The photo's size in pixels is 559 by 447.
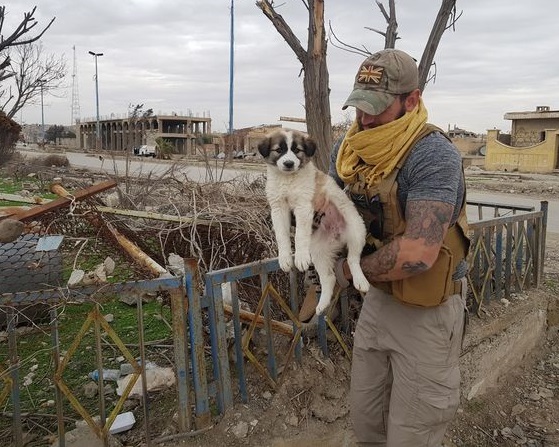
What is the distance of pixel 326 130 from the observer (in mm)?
A: 5691

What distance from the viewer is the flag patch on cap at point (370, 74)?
2078 millimetres

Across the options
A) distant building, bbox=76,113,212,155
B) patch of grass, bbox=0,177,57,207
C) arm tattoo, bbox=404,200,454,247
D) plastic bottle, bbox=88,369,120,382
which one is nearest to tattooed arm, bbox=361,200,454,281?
arm tattoo, bbox=404,200,454,247

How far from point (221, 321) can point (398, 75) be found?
5.30ft

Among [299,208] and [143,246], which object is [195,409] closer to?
[299,208]

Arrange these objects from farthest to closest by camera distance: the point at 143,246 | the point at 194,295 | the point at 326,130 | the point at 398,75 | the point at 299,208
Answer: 1. the point at 326,130
2. the point at 143,246
3. the point at 194,295
4. the point at 299,208
5. the point at 398,75

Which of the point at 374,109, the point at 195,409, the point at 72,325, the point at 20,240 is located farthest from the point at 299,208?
the point at 72,325

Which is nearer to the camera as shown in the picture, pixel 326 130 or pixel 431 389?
pixel 431 389

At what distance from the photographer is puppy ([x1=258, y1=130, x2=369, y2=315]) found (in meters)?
2.39

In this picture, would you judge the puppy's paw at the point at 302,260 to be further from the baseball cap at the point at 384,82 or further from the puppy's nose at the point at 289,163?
the baseball cap at the point at 384,82

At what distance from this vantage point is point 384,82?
6.81ft

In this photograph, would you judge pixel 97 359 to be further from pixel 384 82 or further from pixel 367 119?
pixel 384 82

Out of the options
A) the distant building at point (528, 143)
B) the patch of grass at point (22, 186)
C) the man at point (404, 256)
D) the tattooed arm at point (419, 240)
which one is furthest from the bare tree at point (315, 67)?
the distant building at point (528, 143)

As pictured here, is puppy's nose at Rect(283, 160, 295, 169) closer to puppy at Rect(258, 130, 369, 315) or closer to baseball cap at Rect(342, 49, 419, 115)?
puppy at Rect(258, 130, 369, 315)

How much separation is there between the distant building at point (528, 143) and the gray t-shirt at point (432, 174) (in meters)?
26.3
